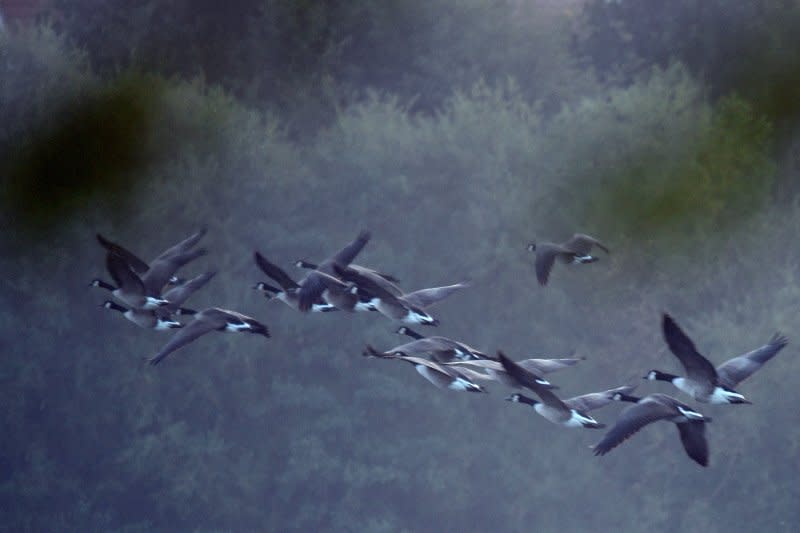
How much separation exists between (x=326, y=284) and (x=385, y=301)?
21.4 inches

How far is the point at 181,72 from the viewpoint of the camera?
899 inches

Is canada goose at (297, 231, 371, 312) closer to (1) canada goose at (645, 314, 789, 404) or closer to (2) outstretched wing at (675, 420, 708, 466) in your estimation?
(1) canada goose at (645, 314, 789, 404)

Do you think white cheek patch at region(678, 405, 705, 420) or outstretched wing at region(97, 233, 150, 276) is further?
outstretched wing at region(97, 233, 150, 276)

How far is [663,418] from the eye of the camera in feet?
28.9

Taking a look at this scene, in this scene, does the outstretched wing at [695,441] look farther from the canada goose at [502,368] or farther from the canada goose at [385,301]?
the canada goose at [385,301]

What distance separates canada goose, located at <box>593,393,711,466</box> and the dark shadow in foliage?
13320 millimetres

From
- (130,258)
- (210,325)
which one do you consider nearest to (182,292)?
(130,258)

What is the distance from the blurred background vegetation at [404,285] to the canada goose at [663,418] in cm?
1107

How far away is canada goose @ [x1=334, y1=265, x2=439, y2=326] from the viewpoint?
1029 centimetres

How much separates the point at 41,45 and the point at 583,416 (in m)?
14.5

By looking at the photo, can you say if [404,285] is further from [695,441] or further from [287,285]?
[695,441]

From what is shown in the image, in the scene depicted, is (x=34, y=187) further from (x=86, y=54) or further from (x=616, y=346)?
(x=616, y=346)

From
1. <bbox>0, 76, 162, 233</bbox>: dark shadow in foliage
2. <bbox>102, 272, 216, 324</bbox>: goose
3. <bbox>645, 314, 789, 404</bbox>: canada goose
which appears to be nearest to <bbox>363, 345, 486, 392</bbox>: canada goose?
<bbox>645, 314, 789, 404</bbox>: canada goose

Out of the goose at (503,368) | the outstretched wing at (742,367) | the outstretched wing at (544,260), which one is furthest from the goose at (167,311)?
the outstretched wing at (742,367)
